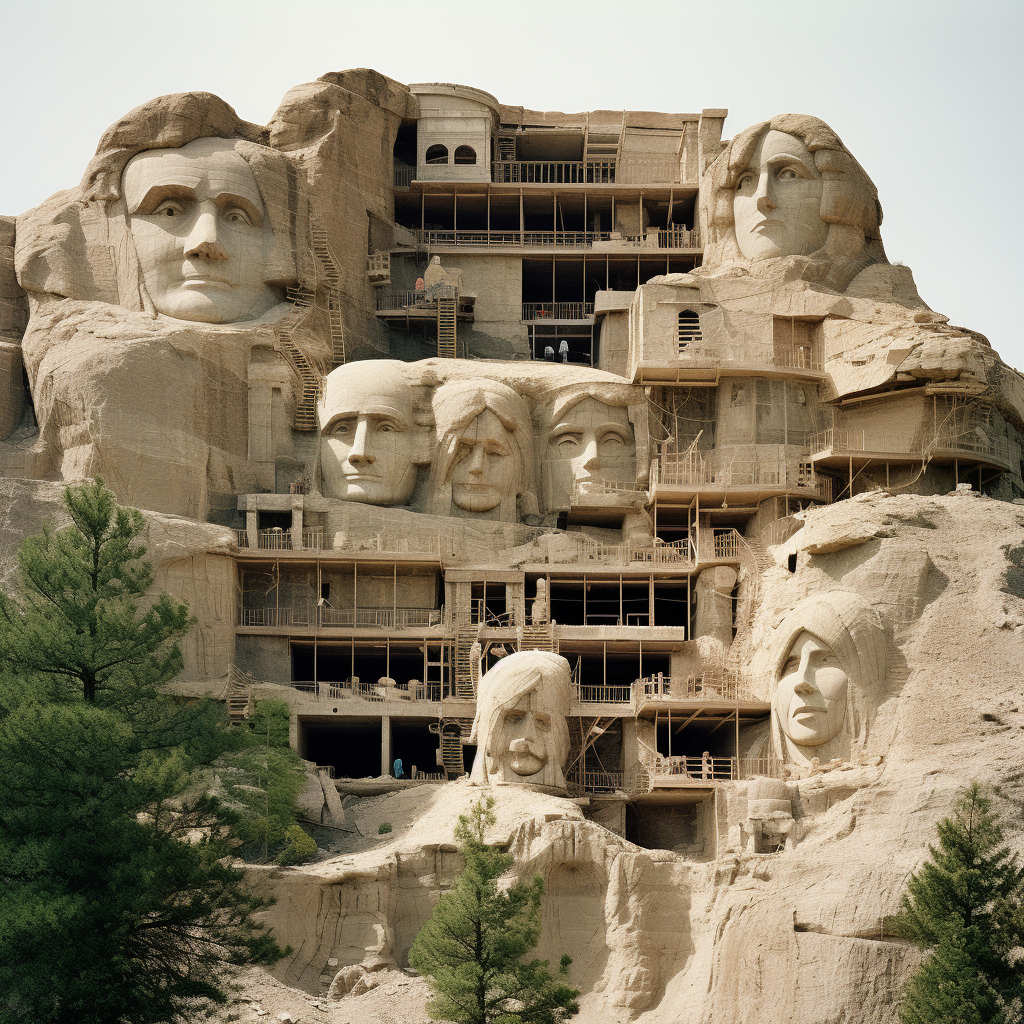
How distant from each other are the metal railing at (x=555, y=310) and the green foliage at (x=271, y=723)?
24.6m

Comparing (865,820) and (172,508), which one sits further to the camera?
(172,508)

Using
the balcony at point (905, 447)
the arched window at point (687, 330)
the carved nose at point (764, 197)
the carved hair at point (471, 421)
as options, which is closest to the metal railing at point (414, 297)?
the carved hair at point (471, 421)

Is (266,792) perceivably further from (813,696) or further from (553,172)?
(553,172)

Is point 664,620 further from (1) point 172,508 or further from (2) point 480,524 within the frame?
(1) point 172,508

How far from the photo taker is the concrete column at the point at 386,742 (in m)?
54.9

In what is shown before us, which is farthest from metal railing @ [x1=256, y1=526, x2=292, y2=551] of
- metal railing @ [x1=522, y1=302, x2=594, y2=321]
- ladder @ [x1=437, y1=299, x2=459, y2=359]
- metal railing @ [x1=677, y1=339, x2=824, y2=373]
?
metal railing @ [x1=522, y1=302, x2=594, y2=321]

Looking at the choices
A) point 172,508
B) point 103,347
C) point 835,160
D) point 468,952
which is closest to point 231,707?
point 172,508

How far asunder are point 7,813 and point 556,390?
96.7ft

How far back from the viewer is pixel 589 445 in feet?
204

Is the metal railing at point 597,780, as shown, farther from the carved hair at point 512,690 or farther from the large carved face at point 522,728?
the large carved face at point 522,728

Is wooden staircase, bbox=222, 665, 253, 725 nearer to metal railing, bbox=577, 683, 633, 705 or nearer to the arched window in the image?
metal railing, bbox=577, 683, 633, 705

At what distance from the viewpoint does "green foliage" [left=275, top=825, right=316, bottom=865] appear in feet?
157

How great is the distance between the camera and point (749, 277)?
63.5 m

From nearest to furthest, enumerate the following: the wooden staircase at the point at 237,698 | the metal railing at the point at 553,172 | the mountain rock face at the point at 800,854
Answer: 1. the mountain rock face at the point at 800,854
2. the wooden staircase at the point at 237,698
3. the metal railing at the point at 553,172
